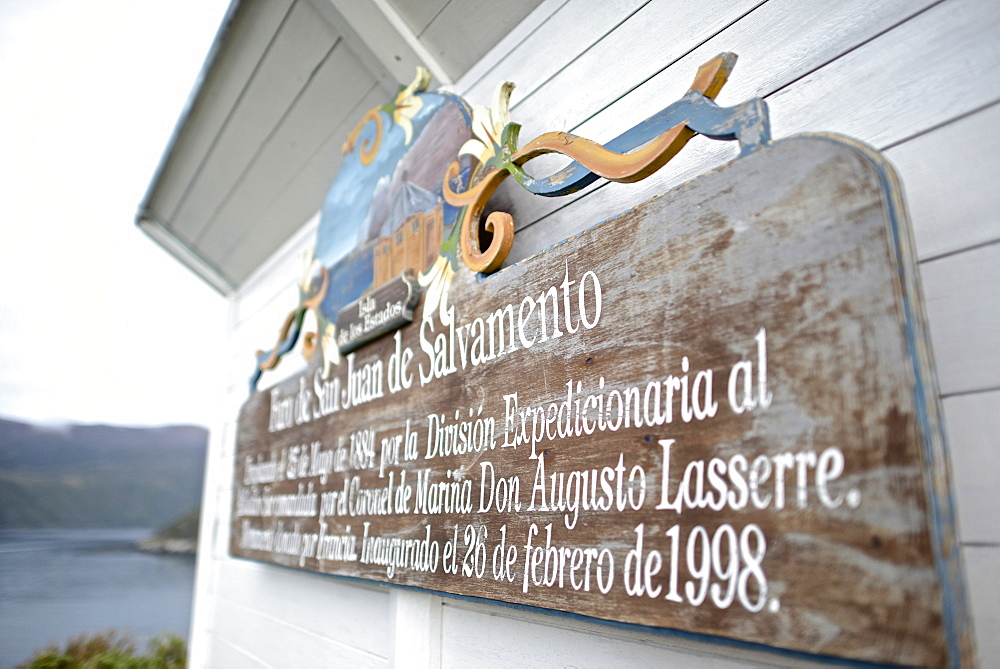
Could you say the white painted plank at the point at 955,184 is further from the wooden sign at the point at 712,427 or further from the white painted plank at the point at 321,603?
the white painted plank at the point at 321,603

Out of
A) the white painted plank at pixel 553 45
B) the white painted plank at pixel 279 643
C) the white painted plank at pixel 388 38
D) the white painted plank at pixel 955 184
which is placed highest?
the white painted plank at pixel 388 38

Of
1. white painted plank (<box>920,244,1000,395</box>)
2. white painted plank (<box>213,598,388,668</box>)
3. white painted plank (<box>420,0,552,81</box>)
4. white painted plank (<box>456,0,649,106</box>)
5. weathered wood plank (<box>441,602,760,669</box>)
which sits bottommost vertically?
white painted plank (<box>213,598,388,668</box>)

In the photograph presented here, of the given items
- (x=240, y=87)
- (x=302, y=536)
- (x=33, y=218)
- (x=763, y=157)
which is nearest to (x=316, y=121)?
(x=240, y=87)

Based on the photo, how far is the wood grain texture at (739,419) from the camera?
53 centimetres

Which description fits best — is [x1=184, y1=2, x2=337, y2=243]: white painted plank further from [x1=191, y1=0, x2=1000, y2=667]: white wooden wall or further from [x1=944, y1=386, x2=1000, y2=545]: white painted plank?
[x1=944, y1=386, x2=1000, y2=545]: white painted plank

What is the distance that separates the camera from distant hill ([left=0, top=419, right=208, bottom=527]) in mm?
2865

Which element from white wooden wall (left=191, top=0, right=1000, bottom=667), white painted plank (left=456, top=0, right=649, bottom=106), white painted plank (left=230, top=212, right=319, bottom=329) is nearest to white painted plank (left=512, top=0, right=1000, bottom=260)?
white wooden wall (left=191, top=0, right=1000, bottom=667)

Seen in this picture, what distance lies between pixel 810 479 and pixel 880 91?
0.48 m

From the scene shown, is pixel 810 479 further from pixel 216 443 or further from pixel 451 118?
pixel 216 443

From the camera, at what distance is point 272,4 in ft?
5.92

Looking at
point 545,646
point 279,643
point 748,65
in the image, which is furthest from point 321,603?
point 748,65

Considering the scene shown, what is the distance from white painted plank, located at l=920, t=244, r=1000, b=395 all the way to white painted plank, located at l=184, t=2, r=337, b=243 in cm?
164

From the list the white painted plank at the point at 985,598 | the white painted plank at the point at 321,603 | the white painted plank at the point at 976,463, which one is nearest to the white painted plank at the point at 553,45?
the white painted plank at the point at 976,463

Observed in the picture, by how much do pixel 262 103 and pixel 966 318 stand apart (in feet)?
6.88
